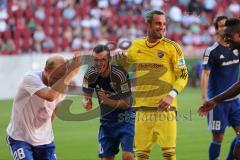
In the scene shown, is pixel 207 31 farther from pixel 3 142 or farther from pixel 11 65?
pixel 3 142

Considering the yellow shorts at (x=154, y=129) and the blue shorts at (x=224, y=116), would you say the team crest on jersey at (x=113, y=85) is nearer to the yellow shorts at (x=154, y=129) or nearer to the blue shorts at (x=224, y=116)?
the yellow shorts at (x=154, y=129)

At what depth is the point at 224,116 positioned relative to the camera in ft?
36.1

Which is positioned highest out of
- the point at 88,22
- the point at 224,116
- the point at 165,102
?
the point at 88,22

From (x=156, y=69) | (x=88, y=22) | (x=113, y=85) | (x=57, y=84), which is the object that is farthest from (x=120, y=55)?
(x=88, y=22)

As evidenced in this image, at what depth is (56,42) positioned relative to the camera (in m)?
28.3

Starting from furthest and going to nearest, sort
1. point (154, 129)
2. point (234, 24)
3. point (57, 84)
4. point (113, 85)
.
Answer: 1. point (113, 85)
2. point (154, 129)
3. point (234, 24)
4. point (57, 84)

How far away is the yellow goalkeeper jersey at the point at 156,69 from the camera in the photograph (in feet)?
29.4

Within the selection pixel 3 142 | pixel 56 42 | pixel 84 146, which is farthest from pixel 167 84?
pixel 56 42

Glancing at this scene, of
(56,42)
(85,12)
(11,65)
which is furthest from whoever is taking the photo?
(85,12)

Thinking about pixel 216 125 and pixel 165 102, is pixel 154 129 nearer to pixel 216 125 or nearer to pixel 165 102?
pixel 165 102

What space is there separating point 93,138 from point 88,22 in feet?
50.6

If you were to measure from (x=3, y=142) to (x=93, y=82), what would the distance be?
5.19 m

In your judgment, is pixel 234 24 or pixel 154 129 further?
pixel 154 129

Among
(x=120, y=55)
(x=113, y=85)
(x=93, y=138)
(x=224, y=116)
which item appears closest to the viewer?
(x=113, y=85)
